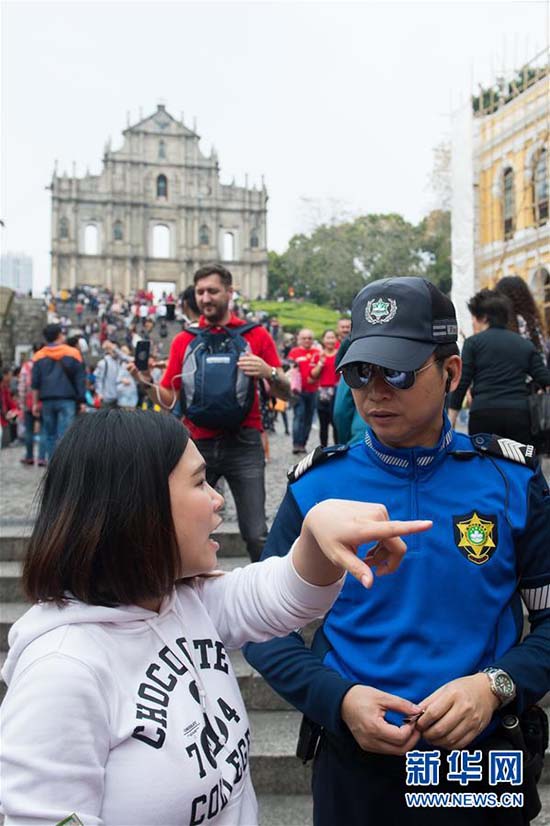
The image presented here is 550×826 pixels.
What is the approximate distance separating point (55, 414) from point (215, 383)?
5.10 m

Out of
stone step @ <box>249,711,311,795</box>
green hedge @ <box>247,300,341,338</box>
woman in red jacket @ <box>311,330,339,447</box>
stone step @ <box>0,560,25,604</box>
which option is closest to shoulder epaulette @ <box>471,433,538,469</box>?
stone step @ <box>249,711,311,795</box>

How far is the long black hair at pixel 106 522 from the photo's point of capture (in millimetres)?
1341

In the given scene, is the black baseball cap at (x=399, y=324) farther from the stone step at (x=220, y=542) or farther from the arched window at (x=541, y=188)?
the arched window at (x=541, y=188)

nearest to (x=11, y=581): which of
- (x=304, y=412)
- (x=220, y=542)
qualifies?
(x=220, y=542)

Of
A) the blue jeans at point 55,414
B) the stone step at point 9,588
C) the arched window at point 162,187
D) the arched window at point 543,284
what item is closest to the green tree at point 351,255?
the arched window at point 162,187

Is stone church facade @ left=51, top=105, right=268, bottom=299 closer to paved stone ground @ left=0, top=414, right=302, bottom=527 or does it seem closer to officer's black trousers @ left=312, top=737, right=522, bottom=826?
paved stone ground @ left=0, top=414, right=302, bottom=527

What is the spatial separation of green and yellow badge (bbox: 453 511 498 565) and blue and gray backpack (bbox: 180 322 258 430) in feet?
7.92

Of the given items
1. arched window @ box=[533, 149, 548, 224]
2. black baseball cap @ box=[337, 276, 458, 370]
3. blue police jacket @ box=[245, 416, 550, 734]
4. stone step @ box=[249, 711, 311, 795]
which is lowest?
stone step @ box=[249, 711, 311, 795]

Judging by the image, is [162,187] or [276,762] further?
[162,187]

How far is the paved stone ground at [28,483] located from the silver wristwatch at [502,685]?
9.09ft

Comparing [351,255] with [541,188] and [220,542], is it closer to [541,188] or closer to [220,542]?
[541,188]

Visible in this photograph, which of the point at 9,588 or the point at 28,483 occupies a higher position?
the point at 28,483

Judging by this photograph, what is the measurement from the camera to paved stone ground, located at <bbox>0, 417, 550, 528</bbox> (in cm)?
616

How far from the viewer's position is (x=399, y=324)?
167 centimetres
